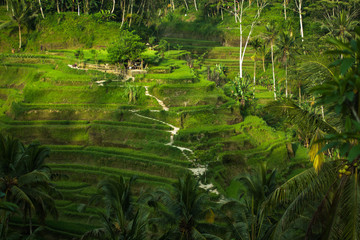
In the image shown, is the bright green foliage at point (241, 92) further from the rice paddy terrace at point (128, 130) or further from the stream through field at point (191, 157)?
the stream through field at point (191, 157)

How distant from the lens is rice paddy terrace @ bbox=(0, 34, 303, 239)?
80.5ft

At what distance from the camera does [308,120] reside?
10.7m

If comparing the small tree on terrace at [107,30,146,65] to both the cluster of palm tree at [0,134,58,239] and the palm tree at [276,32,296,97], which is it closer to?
the palm tree at [276,32,296,97]

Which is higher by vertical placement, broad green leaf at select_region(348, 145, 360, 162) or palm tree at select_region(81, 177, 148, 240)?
broad green leaf at select_region(348, 145, 360, 162)

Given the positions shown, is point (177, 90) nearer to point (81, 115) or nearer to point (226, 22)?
point (81, 115)

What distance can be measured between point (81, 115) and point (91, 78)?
16.4 feet

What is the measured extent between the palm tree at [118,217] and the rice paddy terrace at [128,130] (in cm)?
460

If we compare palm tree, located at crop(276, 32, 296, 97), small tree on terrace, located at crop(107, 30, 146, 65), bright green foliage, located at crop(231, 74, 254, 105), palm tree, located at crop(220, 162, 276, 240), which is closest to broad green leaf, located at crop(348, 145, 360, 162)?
palm tree, located at crop(220, 162, 276, 240)

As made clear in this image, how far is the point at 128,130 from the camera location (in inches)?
1129

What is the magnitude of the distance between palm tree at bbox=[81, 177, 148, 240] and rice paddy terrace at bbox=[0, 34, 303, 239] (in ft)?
15.1

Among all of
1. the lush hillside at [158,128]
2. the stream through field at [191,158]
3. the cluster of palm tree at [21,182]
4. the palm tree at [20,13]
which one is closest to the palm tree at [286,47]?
the lush hillside at [158,128]

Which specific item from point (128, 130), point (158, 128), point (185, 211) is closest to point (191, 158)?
point (158, 128)

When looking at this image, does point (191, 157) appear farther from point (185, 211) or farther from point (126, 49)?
point (126, 49)

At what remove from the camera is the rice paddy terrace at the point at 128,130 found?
2455 cm
